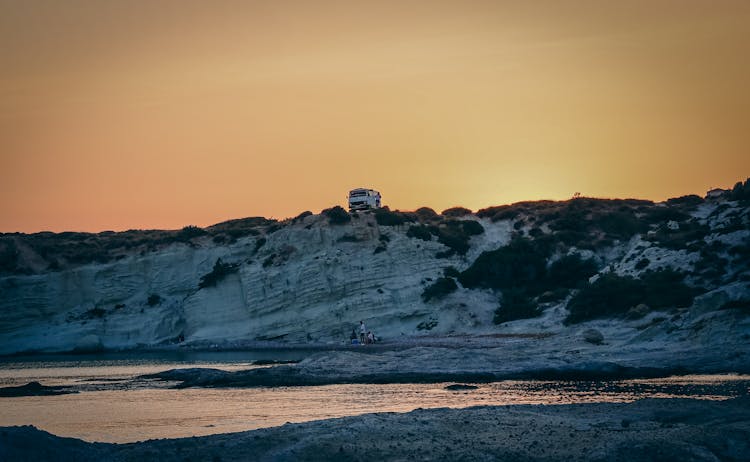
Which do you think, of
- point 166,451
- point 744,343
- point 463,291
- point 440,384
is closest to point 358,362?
point 440,384

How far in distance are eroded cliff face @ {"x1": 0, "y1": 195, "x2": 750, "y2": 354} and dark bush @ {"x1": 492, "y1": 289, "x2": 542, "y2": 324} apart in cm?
79

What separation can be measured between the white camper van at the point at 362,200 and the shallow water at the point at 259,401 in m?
44.4

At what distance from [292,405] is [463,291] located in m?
36.6

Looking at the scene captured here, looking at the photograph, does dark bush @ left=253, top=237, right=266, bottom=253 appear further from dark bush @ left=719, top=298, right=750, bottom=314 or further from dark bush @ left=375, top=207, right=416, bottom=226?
dark bush @ left=719, top=298, right=750, bottom=314

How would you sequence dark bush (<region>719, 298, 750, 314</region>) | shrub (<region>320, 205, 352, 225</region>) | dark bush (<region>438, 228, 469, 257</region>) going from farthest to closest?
shrub (<region>320, 205, 352, 225</region>) < dark bush (<region>438, 228, 469, 257</region>) < dark bush (<region>719, 298, 750, 314</region>)

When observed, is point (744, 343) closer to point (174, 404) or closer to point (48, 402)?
point (174, 404)

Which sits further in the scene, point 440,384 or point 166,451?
point 440,384

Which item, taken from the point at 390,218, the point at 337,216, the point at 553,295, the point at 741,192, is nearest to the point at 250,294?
the point at 337,216

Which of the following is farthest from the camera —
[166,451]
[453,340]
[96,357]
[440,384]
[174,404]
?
[96,357]

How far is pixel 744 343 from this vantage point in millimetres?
37688

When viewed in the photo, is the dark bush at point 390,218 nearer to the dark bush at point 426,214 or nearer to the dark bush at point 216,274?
the dark bush at point 426,214

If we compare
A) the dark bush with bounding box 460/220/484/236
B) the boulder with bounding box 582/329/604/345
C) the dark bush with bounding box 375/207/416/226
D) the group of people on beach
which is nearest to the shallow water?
the boulder with bounding box 582/329/604/345

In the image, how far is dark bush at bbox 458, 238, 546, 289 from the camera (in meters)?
67.6

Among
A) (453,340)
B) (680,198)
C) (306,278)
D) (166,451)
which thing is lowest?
(166,451)
